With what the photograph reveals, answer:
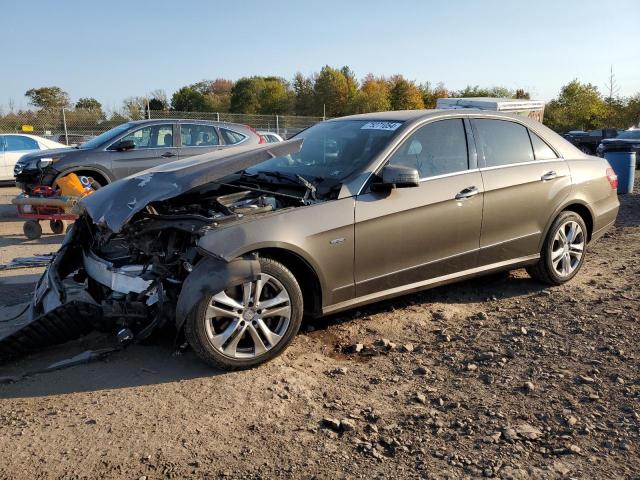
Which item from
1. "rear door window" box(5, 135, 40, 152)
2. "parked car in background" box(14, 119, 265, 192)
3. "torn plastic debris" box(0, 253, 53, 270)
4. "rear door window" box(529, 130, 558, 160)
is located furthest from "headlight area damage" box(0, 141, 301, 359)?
"rear door window" box(5, 135, 40, 152)

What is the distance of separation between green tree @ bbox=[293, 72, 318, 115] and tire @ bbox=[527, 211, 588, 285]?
4466cm

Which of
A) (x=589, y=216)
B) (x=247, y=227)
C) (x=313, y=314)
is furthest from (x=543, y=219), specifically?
(x=247, y=227)

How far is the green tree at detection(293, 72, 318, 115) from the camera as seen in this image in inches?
1950

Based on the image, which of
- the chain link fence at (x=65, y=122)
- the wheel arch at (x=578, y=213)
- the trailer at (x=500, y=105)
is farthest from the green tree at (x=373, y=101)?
the wheel arch at (x=578, y=213)

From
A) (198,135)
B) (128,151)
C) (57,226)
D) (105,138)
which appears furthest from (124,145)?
(57,226)

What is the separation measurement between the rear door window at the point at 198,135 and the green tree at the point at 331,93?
129 feet

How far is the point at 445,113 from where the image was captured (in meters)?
4.93

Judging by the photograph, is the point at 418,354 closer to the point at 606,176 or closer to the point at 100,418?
the point at 100,418

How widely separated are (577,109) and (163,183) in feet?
168

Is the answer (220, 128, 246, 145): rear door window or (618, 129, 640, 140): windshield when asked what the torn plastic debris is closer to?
(220, 128, 246, 145): rear door window

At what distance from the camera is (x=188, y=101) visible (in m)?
52.2

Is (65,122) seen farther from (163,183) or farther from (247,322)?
(247,322)

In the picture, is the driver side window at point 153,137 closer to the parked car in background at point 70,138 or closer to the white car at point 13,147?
the white car at point 13,147

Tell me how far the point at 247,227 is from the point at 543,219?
2.98 meters
